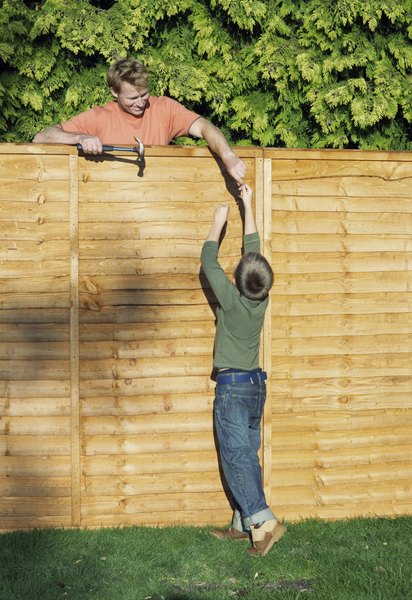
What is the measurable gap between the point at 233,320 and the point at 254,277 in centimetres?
33

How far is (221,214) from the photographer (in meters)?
6.26

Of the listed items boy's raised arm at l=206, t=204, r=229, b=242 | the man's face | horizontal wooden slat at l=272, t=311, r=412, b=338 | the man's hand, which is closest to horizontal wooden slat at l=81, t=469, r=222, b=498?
horizontal wooden slat at l=272, t=311, r=412, b=338

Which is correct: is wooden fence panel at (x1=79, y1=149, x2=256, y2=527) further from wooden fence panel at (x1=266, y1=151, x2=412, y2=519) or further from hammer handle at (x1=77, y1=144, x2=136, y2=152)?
wooden fence panel at (x1=266, y1=151, x2=412, y2=519)

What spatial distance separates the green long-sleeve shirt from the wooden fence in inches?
16.5

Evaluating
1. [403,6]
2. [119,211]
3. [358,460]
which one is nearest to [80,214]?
[119,211]

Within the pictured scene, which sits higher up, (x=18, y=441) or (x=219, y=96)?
(x=219, y=96)

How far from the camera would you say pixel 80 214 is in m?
6.40

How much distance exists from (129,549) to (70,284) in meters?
1.79

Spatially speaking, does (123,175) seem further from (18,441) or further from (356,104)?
(356,104)

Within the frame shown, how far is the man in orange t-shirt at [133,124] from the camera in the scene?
20.6ft

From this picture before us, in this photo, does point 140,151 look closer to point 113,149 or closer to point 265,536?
point 113,149

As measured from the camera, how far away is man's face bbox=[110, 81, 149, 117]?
6.44 meters

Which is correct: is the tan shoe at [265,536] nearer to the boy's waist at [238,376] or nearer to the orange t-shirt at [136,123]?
the boy's waist at [238,376]

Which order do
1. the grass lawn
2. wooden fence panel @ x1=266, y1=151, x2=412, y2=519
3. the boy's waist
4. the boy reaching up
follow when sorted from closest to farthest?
the grass lawn, the boy reaching up, the boy's waist, wooden fence panel @ x1=266, y1=151, x2=412, y2=519
